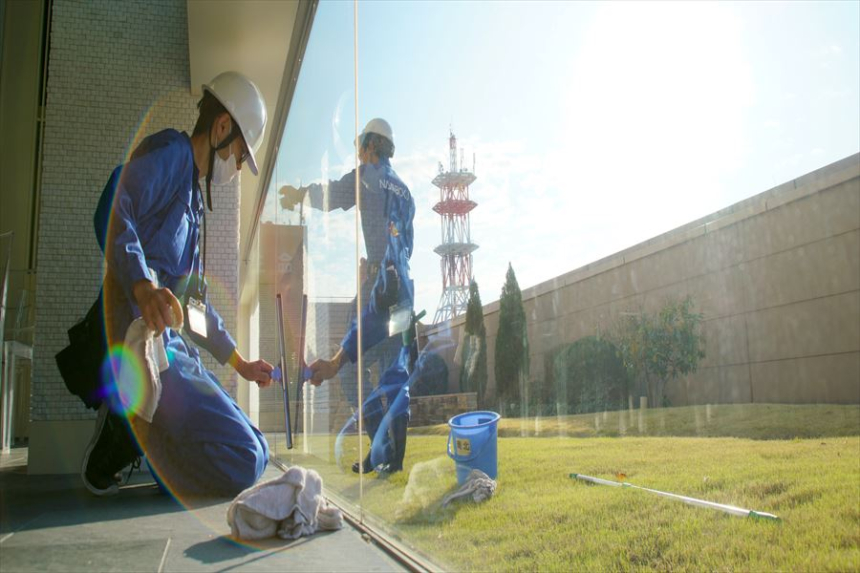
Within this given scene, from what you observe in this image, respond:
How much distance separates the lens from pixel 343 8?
2912 millimetres

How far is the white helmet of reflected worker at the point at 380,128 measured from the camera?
2084mm

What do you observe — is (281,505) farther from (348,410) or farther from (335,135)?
(335,135)

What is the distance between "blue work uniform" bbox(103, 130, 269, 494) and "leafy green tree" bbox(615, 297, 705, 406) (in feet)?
8.35

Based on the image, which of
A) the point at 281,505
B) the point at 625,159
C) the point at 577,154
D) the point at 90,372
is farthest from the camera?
the point at 90,372

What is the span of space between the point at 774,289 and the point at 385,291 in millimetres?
1604

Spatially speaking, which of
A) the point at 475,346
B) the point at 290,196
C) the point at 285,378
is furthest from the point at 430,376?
the point at 290,196

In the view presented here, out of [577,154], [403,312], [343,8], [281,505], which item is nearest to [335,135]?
[343,8]

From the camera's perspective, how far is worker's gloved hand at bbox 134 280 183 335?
234cm

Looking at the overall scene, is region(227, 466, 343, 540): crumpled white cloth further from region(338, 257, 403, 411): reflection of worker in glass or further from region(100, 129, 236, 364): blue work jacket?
region(100, 129, 236, 364): blue work jacket

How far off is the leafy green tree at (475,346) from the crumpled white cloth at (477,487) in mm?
131

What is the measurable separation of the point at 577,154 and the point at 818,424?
1.71 ft

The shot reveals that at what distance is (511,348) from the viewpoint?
1.04 meters

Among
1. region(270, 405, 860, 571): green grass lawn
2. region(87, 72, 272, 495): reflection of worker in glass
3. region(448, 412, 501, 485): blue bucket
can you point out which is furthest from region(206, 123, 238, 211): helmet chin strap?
region(270, 405, 860, 571): green grass lawn

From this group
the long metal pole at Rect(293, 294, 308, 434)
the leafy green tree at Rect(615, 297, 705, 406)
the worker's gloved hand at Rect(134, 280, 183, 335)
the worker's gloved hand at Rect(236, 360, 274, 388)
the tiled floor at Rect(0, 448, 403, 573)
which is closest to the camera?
the leafy green tree at Rect(615, 297, 705, 406)
